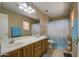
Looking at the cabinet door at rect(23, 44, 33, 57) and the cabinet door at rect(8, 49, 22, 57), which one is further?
the cabinet door at rect(23, 44, 33, 57)

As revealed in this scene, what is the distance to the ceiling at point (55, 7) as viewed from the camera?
5.54 ft

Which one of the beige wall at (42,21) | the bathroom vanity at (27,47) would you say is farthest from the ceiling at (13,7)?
the bathroom vanity at (27,47)

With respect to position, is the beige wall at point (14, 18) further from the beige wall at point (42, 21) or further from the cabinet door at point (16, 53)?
the cabinet door at point (16, 53)

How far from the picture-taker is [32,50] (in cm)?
187

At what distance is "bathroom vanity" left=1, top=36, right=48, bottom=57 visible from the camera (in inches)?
55.1

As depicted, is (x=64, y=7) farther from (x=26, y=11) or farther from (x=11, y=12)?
(x=11, y=12)

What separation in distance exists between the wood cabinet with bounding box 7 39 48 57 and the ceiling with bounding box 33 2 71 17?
0.61m

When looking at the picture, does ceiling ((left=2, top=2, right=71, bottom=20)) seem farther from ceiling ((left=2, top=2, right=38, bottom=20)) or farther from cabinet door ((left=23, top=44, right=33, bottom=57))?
cabinet door ((left=23, top=44, right=33, bottom=57))

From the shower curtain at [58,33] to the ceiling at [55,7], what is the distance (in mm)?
162

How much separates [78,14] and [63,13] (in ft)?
1.03

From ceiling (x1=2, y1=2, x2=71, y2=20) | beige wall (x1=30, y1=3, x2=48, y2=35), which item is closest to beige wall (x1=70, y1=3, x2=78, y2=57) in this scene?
ceiling (x1=2, y1=2, x2=71, y2=20)

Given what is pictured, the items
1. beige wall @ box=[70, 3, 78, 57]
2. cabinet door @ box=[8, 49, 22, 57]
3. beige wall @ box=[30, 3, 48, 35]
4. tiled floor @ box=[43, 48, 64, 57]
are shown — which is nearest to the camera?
cabinet door @ box=[8, 49, 22, 57]

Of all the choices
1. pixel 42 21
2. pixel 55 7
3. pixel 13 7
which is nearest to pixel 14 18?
pixel 13 7

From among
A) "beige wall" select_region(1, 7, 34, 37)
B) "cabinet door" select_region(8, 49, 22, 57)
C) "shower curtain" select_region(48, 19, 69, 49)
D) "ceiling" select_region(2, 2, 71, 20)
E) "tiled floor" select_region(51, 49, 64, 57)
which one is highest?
"ceiling" select_region(2, 2, 71, 20)
